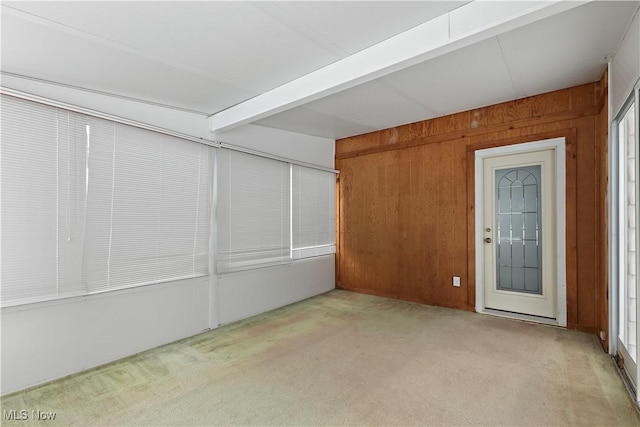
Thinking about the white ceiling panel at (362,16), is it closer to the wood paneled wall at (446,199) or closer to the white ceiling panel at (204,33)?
the white ceiling panel at (204,33)

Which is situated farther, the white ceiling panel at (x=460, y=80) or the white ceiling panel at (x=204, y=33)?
the white ceiling panel at (x=460, y=80)

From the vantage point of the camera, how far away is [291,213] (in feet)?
15.5

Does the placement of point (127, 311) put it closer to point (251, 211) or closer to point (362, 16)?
point (251, 211)

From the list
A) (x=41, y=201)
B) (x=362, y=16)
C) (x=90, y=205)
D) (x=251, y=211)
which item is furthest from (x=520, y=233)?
(x=41, y=201)

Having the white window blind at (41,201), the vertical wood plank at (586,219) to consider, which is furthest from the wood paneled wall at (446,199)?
the white window blind at (41,201)

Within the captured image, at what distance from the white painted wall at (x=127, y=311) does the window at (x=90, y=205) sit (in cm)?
14

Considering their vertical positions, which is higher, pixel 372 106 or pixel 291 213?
pixel 372 106

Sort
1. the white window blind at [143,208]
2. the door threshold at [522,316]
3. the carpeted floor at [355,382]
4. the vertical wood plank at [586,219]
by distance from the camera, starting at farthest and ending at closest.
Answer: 1. the door threshold at [522,316]
2. the vertical wood plank at [586,219]
3. the white window blind at [143,208]
4. the carpeted floor at [355,382]

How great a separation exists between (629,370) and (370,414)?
1.92 m

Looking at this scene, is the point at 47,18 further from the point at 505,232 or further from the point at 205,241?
the point at 505,232

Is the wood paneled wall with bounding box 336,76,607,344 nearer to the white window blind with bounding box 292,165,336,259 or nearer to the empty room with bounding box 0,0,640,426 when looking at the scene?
the empty room with bounding box 0,0,640,426

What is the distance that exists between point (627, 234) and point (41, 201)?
4536 mm

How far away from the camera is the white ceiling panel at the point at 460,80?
2.67m

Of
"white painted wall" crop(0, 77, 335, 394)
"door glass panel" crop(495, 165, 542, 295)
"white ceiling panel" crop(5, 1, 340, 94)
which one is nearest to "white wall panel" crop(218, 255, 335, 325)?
"white painted wall" crop(0, 77, 335, 394)
